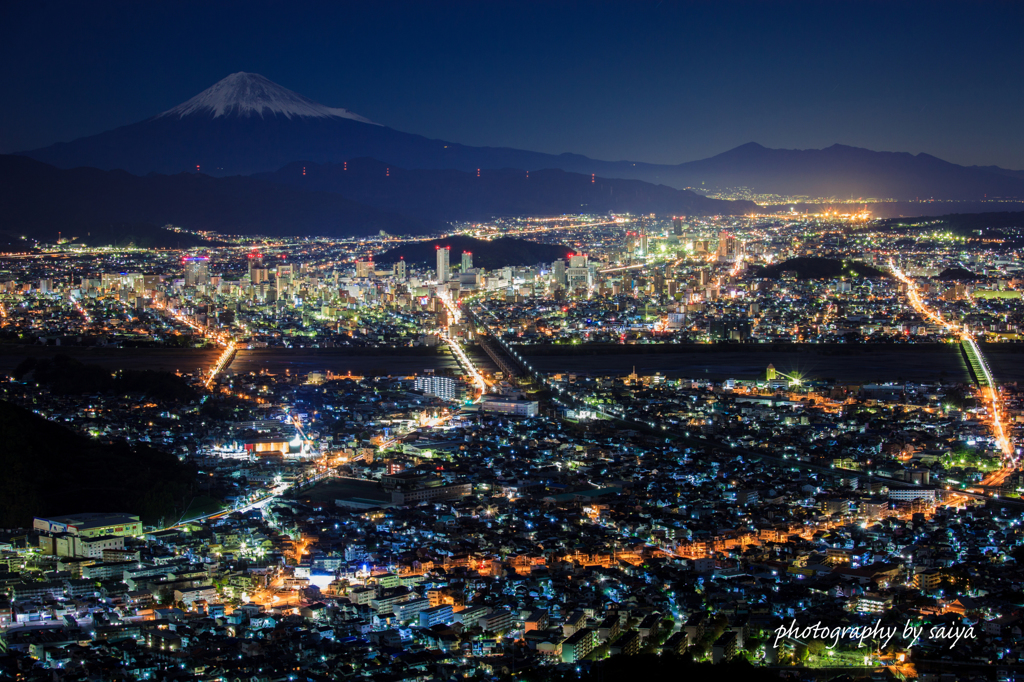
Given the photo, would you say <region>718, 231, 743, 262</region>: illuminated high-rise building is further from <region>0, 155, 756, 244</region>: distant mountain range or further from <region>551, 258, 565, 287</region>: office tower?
<region>0, 155, 756, 244</region>: distant mountain range

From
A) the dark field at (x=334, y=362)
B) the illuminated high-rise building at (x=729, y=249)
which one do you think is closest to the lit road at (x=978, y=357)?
the illuminated high-rise building at (x=729, y=249)

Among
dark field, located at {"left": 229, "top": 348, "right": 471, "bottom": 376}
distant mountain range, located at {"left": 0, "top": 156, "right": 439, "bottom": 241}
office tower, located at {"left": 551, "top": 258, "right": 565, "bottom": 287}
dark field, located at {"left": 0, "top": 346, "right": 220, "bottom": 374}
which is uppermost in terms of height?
distant mountain range, located at {"left": 0, "top": 156, "right": 439, "bottom": 241}

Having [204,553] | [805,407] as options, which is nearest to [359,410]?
[805,407]

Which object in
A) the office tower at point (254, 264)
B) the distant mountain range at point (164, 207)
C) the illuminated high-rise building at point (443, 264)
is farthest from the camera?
the distant mountain range at point (164, 207)

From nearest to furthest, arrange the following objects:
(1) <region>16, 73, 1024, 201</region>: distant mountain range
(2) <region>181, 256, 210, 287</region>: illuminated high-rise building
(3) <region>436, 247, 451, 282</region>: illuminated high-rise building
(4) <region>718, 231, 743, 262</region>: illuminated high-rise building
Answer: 1. (2) <region>181, 256, 210, 287</region>: illuminated high-rise building
2. (3) <region>436, 247, 451, 282</region>: illuminated high-rise building
3. (4) <region>718, 231, 743, 262</region>: illuminated high-rise building
4. (1) <region>16, 73, 1024, 201</region>: distant mountain range

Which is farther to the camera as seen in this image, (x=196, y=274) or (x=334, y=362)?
(x=196, y=274)

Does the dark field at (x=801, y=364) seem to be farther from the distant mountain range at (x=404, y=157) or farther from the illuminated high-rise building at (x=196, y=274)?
the distant mountain range at (x=404, y=157)

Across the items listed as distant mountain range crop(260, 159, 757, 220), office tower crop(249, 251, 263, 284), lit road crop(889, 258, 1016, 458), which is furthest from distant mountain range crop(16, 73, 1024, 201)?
lit road crop(889, 258, 1016, 458)

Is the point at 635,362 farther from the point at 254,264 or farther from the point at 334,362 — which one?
the point at 254,264

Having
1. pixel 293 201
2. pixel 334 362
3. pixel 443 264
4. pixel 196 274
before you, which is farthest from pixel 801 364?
pixel 293 201
